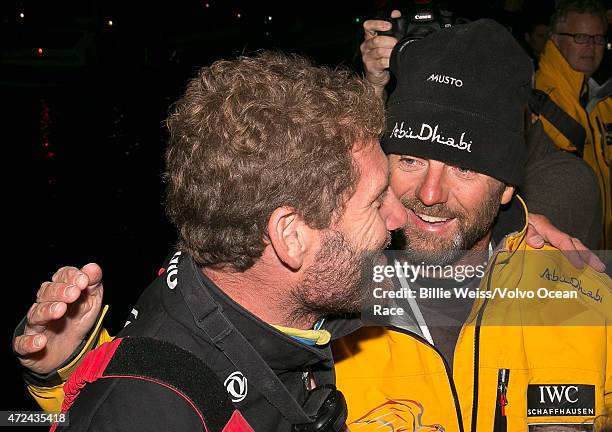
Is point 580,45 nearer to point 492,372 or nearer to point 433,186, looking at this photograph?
point 433,186

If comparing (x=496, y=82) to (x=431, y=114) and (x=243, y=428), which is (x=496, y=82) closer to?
(x=431, y=114)

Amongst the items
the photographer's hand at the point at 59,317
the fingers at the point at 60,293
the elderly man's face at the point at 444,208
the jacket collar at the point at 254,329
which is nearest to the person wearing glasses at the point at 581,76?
the elderly man's face at the point at 444,208

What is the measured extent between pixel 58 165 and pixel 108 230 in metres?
2.64

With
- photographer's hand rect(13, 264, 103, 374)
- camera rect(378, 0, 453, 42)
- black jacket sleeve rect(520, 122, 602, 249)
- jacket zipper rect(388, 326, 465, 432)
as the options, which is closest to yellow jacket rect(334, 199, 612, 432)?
jacket zipper rect(388, 326, 465, 432)

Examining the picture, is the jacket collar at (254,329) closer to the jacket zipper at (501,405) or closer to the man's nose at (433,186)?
the jacket zipper at (501,405)

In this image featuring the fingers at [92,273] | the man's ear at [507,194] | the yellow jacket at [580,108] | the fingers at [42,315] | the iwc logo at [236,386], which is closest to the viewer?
the iwc logo at [236,386]

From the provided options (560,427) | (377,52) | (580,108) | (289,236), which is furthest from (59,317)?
(580,108)

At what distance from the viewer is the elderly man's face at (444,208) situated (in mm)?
2840

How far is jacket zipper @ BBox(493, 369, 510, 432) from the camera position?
8.19 feet

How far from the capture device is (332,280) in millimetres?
2158

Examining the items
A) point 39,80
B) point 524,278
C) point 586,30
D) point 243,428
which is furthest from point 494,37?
point 39,80

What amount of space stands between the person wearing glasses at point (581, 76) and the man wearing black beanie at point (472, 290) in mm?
2262

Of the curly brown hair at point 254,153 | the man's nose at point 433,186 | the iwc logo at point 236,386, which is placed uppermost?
the curly brown hair at point 254,153

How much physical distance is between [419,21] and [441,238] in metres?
0.95
